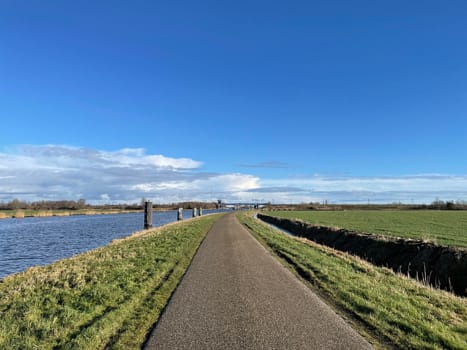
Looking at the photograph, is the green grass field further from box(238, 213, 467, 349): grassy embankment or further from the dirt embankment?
box(238, 213, 467, 349): grassy embankment

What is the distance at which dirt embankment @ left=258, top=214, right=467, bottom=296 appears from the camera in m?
13.6

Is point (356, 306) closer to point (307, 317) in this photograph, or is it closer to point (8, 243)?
point (307, 317)

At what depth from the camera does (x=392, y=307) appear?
24.9ft

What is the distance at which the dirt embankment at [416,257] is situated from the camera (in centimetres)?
1360

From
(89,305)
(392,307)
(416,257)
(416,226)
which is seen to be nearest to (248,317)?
(392,307)

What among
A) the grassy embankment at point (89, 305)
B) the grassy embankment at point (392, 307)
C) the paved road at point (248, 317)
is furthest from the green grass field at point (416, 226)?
the grassy embankment at point (89, 305)

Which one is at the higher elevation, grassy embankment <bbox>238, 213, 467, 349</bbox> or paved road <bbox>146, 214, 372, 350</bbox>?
paved road <bbox>146, 214, 372, 350</bbox>

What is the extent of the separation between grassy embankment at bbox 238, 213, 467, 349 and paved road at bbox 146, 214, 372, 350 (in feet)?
1.73

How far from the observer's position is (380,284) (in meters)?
10.1

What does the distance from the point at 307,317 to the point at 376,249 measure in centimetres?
1552

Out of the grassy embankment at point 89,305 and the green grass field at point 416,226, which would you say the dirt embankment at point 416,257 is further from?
the grassy embankment at point 89,305

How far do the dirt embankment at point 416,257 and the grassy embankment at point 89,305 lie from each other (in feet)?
32.6

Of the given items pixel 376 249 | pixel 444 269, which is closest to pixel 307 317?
pixel 444 269

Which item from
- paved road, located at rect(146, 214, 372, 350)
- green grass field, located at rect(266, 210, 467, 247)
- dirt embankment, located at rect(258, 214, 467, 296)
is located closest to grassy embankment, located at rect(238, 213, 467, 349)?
paved road, located at rect(146, 214, 372, 350)
